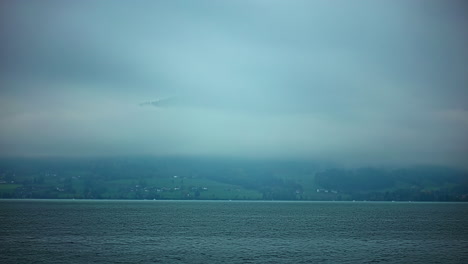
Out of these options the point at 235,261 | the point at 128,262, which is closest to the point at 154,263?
the point at 128,262

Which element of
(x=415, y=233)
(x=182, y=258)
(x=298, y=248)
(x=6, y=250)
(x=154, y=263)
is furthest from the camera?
(x=415, y=233)

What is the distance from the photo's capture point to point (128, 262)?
84.9 m

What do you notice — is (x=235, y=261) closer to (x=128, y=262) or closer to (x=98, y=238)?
(x=128, y=262)

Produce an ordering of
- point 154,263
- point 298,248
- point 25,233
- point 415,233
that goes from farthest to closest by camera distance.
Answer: point 415,233 → point 25,233 → point 298,248 → point 154,263

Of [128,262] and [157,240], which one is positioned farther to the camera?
[157,240]

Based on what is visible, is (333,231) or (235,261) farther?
(333,231)

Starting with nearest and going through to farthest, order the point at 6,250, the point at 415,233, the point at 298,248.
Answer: the point at 6,250, the point at 298,248, the point at 415,233

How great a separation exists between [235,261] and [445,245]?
188ft

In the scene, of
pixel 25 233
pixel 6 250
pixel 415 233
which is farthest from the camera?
pixel 415 233

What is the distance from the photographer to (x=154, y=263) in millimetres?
84062

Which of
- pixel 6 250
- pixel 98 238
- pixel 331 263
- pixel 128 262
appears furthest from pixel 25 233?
pixel 331 263

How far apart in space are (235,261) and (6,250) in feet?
154

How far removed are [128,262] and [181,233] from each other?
53.5m

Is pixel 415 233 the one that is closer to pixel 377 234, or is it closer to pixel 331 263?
pixel 377 234
